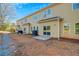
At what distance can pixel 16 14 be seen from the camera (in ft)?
9.03

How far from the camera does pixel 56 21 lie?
2.72m

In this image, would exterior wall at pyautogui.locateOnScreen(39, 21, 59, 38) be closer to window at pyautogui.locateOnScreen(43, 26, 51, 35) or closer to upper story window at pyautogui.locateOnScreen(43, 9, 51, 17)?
window at pyautogui.locateOnScreen(43, 26, 51, 35)

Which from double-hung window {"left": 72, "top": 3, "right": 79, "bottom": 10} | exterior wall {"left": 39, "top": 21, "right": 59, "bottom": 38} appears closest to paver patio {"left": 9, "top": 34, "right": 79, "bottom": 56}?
exterior wall {"left": 39, "top": 21, "right": 59, "bottom": 38}

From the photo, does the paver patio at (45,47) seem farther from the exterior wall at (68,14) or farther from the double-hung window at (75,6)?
the double-hung window at (75,6)

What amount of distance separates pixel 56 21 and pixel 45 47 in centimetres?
43

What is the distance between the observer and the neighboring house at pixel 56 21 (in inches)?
106

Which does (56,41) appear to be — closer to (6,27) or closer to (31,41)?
(31,41)

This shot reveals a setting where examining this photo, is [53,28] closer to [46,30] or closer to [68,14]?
[46,30]

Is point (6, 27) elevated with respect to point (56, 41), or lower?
elevated

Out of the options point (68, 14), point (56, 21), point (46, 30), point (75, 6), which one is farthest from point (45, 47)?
point (75, 6)

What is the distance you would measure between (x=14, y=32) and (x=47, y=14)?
23.2 inches

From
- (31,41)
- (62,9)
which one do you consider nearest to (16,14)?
(31,41)

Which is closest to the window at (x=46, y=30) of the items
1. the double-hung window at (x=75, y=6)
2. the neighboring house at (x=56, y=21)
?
the neighboring house at (x=56, y=21)

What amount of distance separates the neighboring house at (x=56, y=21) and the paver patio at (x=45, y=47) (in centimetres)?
12
